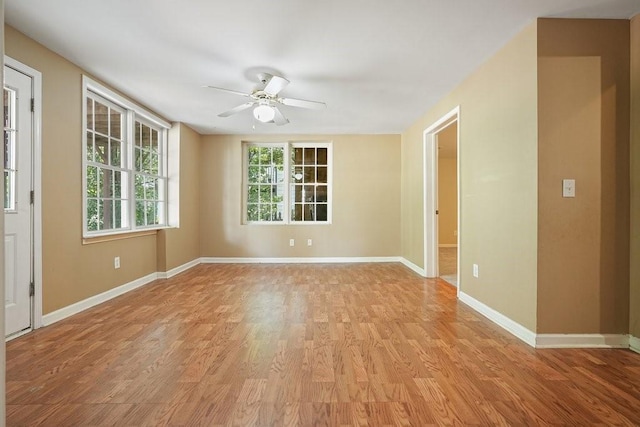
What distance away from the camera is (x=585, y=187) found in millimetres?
2463

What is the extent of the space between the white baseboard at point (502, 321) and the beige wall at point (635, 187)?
0.67 metres

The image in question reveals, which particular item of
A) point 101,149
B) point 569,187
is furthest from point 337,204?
point 569,187

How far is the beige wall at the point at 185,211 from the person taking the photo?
197 inches

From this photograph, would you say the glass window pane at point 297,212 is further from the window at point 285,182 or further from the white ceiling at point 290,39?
the white ceiling at point 290,39

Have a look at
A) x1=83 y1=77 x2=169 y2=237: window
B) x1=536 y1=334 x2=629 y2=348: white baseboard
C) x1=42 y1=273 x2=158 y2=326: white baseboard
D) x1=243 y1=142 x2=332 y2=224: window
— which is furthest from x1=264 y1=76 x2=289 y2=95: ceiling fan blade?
x1=243 y1=142 x2=332 y2=224: window

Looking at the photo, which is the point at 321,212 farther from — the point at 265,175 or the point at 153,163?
the point at 153,163

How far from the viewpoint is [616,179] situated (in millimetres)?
2443

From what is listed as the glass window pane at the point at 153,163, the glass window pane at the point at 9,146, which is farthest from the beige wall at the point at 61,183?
the glass window pane at the point at 153,163

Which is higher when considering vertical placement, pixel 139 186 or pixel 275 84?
pixel 275 84

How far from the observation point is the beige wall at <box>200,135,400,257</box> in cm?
633

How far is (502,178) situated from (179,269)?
464 cm

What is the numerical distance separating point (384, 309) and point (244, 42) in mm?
2702

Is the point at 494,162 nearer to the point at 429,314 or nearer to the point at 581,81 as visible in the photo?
the point at 581,81

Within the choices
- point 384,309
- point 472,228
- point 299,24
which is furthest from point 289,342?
point 299,24
